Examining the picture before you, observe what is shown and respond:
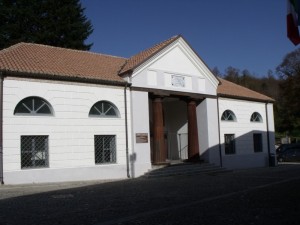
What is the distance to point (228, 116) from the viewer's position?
26.6m

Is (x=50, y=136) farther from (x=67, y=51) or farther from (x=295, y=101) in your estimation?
(x=295, y=101)

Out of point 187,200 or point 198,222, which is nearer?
point 198,222

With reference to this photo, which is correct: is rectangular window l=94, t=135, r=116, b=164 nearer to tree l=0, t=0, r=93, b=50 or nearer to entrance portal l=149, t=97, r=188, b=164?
entrance portal l=149, t=97, r=188, b=164

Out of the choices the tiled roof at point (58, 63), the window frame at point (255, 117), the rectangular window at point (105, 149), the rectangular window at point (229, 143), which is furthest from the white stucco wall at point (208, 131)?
the rectangular window at point (105, 149)

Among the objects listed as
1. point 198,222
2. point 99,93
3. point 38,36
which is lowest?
point 198,222

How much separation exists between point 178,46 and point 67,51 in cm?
610

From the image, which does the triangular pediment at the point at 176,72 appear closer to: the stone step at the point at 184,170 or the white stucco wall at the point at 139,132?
the white stucco wall at the point at 139,132

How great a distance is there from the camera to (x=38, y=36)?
3631cm

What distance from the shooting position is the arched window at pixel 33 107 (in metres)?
17.4

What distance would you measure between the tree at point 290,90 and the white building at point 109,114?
27.8 m

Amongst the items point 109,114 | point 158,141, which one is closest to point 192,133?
point 158,141

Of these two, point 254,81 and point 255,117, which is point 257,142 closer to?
point 255,117

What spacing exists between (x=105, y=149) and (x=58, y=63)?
15.2 feet

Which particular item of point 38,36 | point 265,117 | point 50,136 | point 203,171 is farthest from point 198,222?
point 38,36
